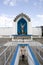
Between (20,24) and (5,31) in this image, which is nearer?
(20,24)

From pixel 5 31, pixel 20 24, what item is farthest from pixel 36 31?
pixel 5 31

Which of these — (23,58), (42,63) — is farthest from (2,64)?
(23,58)

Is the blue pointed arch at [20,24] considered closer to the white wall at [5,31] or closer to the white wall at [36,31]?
the white wall at [5,31]

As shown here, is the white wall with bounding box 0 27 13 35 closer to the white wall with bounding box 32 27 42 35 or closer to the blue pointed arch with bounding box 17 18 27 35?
the blue pointed arch with bounding box 17 18 27 35

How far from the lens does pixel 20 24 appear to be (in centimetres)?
2470

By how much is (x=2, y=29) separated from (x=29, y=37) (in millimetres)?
7292

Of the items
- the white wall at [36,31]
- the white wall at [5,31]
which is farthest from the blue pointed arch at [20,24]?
the white wall at [36,31]

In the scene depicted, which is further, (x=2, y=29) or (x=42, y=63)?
(x=2, y=29)

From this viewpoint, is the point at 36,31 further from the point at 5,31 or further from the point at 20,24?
the point at 5,31

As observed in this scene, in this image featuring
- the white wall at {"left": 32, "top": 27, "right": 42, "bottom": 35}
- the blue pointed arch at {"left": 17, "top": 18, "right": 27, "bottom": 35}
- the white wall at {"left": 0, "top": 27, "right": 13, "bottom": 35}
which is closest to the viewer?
the blue pointed arch at {"left": 17, "top": 18, "right": 27, "bottom": 35}

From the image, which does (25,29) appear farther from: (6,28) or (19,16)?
(6,28)

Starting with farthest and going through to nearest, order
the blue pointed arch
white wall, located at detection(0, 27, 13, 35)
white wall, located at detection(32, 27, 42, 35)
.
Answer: white wall, located at detection(32, 27, 42, 35)
white wall, located at detection(0, 27, 13, 35)
the blue pointed arch

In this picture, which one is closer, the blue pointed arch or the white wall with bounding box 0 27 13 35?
the blue pointed arch

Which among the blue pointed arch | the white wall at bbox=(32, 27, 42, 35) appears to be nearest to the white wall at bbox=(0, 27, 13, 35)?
the blue pointed arch
